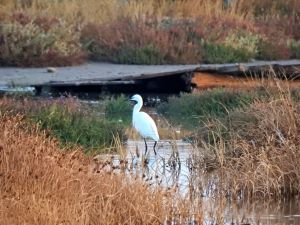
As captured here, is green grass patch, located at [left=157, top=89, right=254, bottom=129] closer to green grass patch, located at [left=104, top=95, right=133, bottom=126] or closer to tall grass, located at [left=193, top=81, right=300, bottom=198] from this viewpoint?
green grass patch, located at [left=104, top=95, right=133, bottom=126]

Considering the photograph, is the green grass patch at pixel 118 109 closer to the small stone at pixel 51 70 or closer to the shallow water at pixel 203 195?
the small stone at pixel 51 70

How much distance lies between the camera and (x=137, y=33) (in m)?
30.2

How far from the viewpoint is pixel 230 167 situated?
45.7 feet

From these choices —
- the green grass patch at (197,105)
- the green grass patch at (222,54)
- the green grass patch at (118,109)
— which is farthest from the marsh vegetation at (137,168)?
the green grass patch at (222,54)

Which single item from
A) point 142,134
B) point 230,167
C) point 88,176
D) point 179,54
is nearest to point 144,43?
point 179,54

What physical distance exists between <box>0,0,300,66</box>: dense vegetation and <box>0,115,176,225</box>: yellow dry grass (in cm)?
1702

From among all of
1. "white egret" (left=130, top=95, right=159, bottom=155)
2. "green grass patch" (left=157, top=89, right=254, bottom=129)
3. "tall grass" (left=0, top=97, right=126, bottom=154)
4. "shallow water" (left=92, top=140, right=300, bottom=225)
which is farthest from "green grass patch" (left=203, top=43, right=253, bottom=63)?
"shallow water" (left=92, top=140, right=300, bottom=225)

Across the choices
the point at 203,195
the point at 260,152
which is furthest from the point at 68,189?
the point at 260,152

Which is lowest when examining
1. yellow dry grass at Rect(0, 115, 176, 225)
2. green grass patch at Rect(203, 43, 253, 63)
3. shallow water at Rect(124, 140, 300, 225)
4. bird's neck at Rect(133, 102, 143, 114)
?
green grass patch at Rect(203, 43, 253, 63)

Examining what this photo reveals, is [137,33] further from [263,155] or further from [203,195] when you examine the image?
[203,195]

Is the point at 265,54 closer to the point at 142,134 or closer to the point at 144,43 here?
the point at 144,43

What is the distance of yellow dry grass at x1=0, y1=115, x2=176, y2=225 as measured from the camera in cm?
1027

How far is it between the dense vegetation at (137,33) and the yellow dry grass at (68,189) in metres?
17.0

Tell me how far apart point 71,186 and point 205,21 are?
75.8 ft
